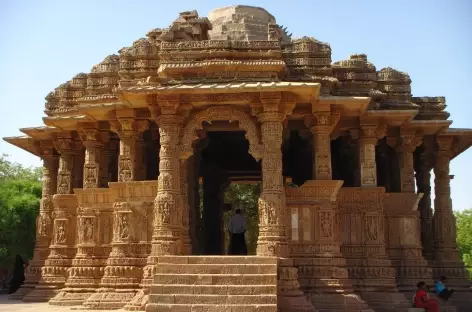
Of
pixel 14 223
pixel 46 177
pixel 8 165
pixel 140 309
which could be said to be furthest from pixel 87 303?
pixel 8 165

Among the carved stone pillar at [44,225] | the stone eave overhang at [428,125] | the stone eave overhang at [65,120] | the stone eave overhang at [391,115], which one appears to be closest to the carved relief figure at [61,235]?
the carved stone pillar at [44,225]

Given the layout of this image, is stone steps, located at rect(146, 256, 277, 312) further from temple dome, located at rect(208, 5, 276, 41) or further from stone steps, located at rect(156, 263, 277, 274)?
temple dome, located at rect(208, 5, 276, 41)

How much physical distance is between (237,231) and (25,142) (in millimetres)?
6667

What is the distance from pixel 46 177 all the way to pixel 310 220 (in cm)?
787

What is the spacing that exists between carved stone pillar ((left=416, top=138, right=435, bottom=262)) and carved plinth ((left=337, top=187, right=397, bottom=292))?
10.9 ft

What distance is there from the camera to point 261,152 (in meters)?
11.0

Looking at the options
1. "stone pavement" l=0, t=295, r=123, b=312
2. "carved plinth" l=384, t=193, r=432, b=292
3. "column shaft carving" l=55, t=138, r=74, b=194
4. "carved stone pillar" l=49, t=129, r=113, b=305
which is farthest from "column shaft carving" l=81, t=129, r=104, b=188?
"carved plinth" l=384, t=193, r=432, b=292

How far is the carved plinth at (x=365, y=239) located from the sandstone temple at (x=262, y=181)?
0.03 metres

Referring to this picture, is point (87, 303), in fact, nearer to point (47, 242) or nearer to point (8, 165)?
point (47, 242)

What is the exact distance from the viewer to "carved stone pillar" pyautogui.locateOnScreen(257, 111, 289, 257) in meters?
10.5

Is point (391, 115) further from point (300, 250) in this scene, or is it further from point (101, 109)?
point (101, 109)

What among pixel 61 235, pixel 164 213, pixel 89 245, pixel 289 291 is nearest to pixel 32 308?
pixel 89 245

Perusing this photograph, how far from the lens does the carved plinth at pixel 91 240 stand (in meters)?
12.6

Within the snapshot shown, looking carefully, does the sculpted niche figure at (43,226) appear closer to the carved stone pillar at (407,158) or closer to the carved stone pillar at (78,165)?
the carved stone pillar at (78,165)
